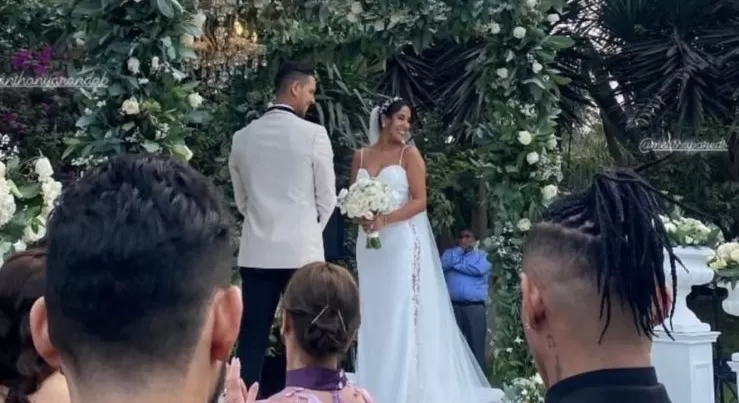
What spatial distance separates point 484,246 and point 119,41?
2294mm

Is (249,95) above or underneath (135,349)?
above

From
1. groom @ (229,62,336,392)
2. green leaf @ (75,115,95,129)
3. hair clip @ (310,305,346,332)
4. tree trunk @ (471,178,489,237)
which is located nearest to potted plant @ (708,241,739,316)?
groom @ (229,62,336,392)

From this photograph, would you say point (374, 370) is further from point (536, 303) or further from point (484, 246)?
point (536, 303)

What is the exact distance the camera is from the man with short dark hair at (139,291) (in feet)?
3.45

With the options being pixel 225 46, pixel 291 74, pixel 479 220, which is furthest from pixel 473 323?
pixel 291 74

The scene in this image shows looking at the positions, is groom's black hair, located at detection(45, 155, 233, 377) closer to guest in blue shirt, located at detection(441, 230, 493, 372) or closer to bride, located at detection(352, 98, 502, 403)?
bride, located at detection(352, 98, 502, 403)

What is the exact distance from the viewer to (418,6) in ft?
17.9

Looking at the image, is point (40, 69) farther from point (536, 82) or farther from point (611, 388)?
point (611, 388)

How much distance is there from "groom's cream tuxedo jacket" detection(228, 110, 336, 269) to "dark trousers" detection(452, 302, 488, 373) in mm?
4506

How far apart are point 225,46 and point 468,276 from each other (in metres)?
3.71

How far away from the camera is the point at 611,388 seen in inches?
58.3

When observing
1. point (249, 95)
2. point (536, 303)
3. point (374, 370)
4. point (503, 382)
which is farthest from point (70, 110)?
point (536, 303)

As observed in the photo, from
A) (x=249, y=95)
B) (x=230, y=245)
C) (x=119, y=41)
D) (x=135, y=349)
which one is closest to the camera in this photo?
(x=135, y=349)

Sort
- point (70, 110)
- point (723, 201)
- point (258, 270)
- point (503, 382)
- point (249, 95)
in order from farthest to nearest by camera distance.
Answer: point (723, 201)
point (70, 110)
point (249, 95)
point (503, 382)
point (258, 270)
